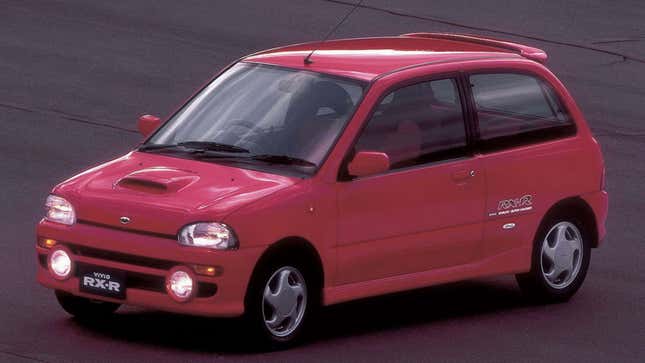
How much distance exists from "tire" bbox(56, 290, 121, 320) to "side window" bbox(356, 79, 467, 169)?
1.75 m

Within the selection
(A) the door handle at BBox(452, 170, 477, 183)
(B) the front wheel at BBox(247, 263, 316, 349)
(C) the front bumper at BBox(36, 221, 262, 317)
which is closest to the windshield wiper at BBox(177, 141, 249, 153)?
(B) the front wheel at BBox(247, 263, 316, 349)

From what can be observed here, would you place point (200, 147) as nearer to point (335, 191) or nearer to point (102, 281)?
point (335, 191)

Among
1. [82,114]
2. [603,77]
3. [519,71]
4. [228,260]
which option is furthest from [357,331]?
[603,77]

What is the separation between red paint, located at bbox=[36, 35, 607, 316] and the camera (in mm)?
10539

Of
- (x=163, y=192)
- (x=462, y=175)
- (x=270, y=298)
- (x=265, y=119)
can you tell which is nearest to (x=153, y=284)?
(x=163, y=192)

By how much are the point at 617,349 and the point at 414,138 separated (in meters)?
1.72

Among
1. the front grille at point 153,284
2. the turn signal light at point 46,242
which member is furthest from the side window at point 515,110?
the turn signal light at point 46,242

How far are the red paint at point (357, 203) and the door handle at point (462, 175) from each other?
1 centimetres

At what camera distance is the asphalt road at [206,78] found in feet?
36.5

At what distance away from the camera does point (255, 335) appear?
10.7m

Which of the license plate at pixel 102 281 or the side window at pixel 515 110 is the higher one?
the side window at pixel 515 110

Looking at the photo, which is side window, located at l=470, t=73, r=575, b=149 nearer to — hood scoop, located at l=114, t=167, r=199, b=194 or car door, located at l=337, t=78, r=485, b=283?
car door, located at l=337, t=78, r=485, b=283

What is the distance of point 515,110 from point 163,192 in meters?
2.87

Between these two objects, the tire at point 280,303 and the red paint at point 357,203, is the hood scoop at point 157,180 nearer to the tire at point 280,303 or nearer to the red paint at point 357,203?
the red paint at point 357,203
